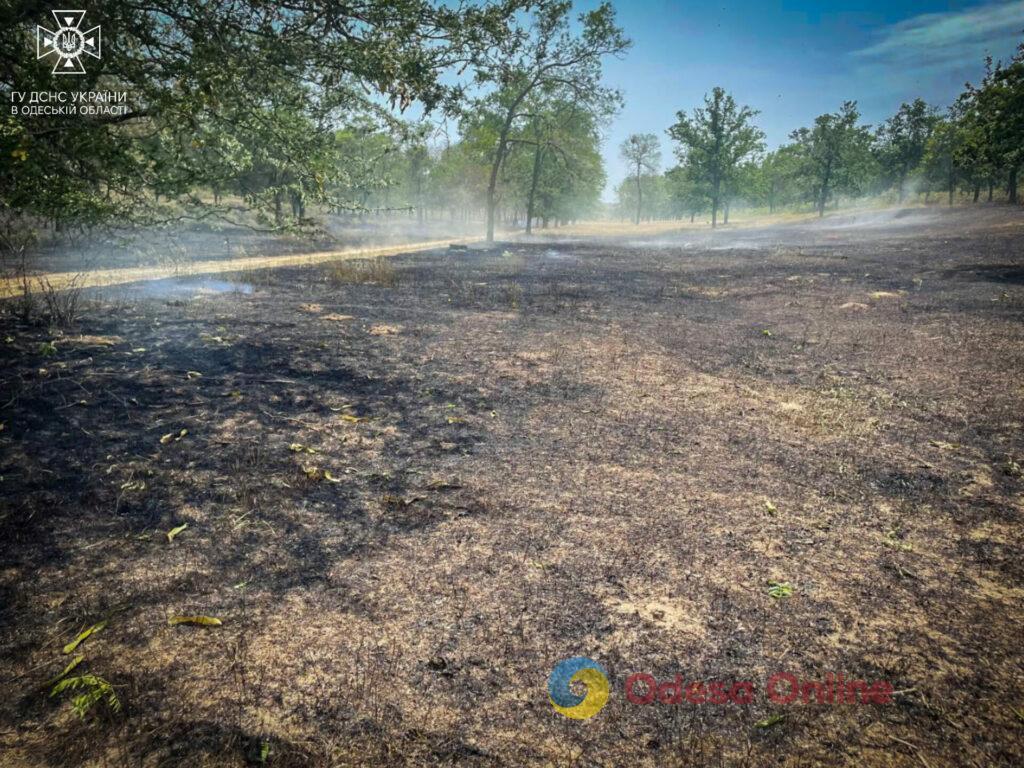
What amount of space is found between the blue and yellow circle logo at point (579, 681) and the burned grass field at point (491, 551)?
0.04 meters

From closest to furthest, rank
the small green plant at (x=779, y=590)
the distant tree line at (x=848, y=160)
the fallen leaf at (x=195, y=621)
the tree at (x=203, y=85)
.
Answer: the fallen leaf at (x=195, y=621) < the small green plant at (x=779, y=590) < the tree at (x=203, y=85) < the distant tree line at (x=848, y=160)

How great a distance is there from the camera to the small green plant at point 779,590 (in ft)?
8.48

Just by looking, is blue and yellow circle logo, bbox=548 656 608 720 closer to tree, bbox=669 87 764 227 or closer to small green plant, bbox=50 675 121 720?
small green plant, bbox=50 675 121 720

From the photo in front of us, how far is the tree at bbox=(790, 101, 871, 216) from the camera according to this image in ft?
199

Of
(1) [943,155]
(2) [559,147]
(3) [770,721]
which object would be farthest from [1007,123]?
(1) [943,155]

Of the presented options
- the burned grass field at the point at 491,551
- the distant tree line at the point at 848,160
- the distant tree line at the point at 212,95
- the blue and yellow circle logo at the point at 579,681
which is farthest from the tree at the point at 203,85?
the distant tree line at the point at 848,160

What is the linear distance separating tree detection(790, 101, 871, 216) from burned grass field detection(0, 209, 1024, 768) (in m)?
69.0

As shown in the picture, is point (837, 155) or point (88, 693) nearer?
point (88, 693)

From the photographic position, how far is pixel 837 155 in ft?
202

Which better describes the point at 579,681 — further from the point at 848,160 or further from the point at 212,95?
the point at 848,160

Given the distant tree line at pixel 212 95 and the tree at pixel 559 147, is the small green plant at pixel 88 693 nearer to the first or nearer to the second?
the distant tree line at pixel 212 95

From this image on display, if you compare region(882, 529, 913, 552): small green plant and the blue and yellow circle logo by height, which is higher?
region(882, 529, 913, 552): small green plant

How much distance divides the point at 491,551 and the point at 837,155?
251 ft

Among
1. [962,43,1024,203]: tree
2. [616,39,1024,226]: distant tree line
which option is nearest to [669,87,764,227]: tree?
[616,39,1024,226]: distant tree line
